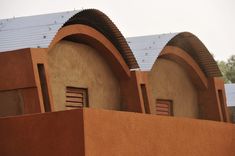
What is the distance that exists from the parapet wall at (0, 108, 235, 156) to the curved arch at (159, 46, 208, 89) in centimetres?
645

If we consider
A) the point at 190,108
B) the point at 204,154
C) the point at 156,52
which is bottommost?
the point at 204,154

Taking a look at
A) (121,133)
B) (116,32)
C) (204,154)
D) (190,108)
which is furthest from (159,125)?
(190,108)

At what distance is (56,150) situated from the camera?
9.84 meters

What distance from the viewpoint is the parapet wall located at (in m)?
9.73

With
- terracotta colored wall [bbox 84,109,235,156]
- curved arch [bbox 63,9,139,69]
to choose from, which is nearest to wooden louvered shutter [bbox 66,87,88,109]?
curved arch [bbox 63,9,139,69]

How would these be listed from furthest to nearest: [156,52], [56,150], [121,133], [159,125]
Answer: 1. [156,52]
2. [159,125]
3. [121,133]
4. [56,150]

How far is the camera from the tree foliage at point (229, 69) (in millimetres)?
62344

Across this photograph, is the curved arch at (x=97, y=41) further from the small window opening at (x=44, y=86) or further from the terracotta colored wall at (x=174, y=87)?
the terracotta colored wall at (x=174, y=87)

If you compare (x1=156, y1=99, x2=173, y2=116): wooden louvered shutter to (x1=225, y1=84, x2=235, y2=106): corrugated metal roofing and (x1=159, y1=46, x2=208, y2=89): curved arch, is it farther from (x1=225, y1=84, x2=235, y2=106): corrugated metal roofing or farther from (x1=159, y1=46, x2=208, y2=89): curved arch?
(x1=225, y1=84, x2=235, y2=106): corrugated metal roofing

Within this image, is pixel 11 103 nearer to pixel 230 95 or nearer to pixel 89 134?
pixel 89 134

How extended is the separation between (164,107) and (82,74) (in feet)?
15.2

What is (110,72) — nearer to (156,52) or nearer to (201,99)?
(156,52)

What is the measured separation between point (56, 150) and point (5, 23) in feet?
19.7

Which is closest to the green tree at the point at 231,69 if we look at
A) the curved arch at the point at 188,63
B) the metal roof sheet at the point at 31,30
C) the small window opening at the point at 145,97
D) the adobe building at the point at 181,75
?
the adobe building at the point at 181,75
